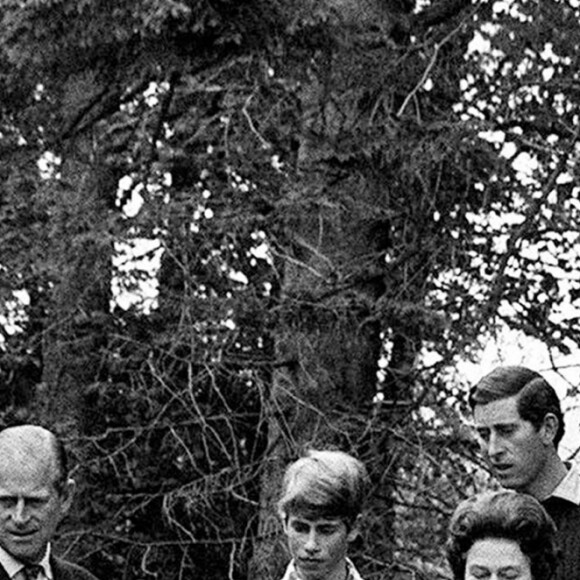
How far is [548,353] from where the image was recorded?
8.41 metres

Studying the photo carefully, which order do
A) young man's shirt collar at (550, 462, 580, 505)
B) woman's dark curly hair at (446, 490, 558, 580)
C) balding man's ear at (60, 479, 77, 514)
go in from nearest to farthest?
woman's dark curly hair at (446, 490, 558, 580) < young man's shirt collar at (550, 462, 580, 505) < balding man's ear at (60, 479, 77, 514)

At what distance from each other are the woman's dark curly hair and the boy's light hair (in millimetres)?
774

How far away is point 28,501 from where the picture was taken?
468 centimetres

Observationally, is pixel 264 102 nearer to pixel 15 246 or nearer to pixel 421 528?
pixel 15 246

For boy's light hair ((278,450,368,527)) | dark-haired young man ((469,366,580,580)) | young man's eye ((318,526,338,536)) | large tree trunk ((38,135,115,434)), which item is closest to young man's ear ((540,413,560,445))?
dark-haired young man ((469,366,580,580))

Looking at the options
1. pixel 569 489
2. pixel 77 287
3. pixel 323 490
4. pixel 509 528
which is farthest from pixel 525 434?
pixel 77 287

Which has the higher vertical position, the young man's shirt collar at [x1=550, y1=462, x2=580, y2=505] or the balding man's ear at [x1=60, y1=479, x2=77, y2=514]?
the young man's shirt collar at [x1=550, y1=462, x2=580, y2=505]

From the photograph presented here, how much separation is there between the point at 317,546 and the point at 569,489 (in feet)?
2.30

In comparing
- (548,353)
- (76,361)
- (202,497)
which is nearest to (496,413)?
(548,353)

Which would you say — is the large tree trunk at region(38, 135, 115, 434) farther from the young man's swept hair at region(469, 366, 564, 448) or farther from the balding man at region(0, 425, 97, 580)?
the young man's swept hair at region(469, 366, 564, 448)

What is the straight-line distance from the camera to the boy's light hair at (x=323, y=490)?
4.63 m

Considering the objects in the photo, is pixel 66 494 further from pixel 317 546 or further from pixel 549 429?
pixel 549 429

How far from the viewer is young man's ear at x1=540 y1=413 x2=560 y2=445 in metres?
4.73

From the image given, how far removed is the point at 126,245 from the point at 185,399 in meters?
0.92
